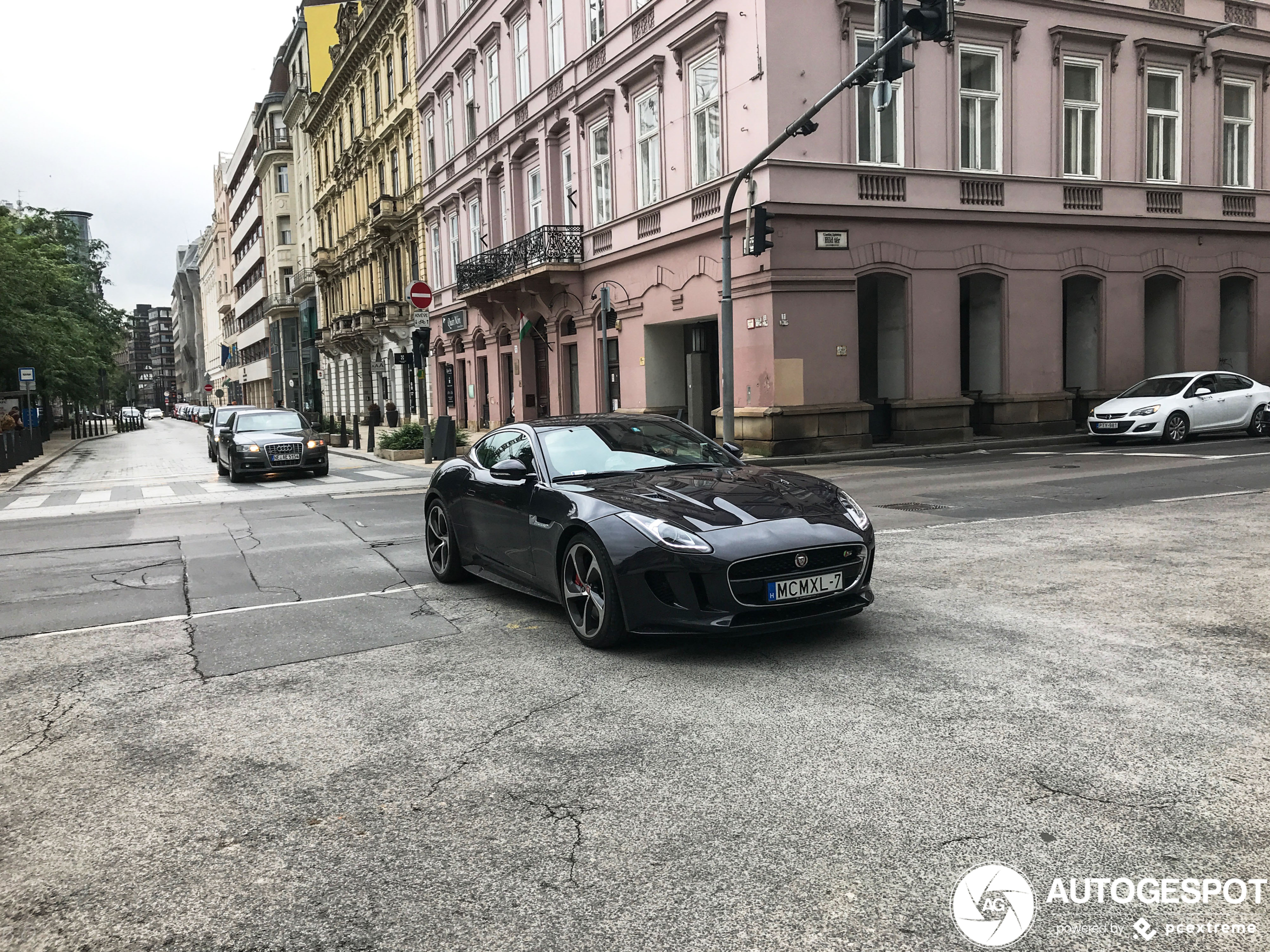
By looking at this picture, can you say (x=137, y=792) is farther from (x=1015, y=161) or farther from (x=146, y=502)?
(x=1015, y=161)

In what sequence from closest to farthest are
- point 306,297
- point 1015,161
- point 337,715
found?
point 337,715
point 1015,161
point 306,297

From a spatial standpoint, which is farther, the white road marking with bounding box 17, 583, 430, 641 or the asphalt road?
Result: the white road marking with bounding box 17, 583, 430, 641

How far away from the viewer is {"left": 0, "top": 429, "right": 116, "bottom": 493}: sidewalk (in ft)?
74.2

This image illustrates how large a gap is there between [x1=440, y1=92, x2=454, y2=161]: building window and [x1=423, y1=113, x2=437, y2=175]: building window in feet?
3.97

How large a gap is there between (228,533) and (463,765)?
9.05 metres

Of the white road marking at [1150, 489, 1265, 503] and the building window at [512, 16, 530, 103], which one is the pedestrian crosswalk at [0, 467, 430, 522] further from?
the building window at [512, 16, 530, 103]

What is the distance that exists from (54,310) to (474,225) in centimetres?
2188

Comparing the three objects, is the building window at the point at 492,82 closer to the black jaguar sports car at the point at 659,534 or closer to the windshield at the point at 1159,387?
the windshield at the point at 1159,387

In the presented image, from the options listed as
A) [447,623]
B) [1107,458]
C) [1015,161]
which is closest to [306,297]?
[1015,161]

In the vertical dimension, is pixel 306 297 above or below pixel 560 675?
above

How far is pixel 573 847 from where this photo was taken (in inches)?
134

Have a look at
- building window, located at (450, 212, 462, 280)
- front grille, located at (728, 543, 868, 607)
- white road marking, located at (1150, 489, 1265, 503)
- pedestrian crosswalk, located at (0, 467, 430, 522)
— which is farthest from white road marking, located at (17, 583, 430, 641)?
building window, located at (450, 212, 462, 280)

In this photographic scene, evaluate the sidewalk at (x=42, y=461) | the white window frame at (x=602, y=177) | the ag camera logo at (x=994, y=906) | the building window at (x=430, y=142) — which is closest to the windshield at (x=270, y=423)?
the sidewalk at (x=42, y=461)

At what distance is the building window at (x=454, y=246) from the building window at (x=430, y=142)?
277 centimetres
